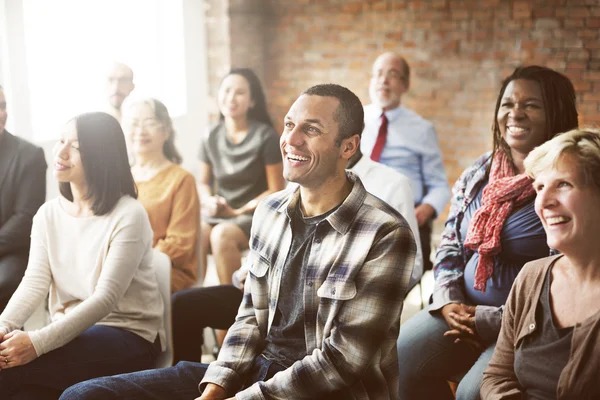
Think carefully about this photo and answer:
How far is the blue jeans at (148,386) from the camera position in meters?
1.82

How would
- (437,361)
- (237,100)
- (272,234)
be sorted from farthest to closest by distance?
(237,100), (437,361), (272,234)

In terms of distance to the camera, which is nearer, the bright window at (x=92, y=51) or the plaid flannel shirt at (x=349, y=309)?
the plaid flannel shirt at (x=349, y=309)

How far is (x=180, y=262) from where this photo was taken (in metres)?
2.92

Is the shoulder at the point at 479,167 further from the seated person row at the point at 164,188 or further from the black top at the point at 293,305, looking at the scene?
the seated person row at the point at 164,188

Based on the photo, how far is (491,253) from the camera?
2240mm

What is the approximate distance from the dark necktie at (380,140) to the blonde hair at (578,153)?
A: 2.12 m

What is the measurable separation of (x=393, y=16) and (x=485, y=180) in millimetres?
3390

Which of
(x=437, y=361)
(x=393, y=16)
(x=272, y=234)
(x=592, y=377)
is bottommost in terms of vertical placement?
(x=437, y=361)

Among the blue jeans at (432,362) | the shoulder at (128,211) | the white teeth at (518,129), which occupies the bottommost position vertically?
the blue jeans at (432,362)

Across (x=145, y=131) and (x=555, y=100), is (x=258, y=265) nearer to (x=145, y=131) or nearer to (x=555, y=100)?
(x=555, y=100)

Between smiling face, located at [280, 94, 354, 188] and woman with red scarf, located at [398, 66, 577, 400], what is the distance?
65cm

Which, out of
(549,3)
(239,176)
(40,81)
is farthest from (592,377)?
(549,3)

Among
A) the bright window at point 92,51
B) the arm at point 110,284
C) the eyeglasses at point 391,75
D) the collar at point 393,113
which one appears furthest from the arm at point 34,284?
the eyeglasses at point 391,75

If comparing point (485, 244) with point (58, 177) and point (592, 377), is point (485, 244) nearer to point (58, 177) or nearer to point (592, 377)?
point (592, 377)
